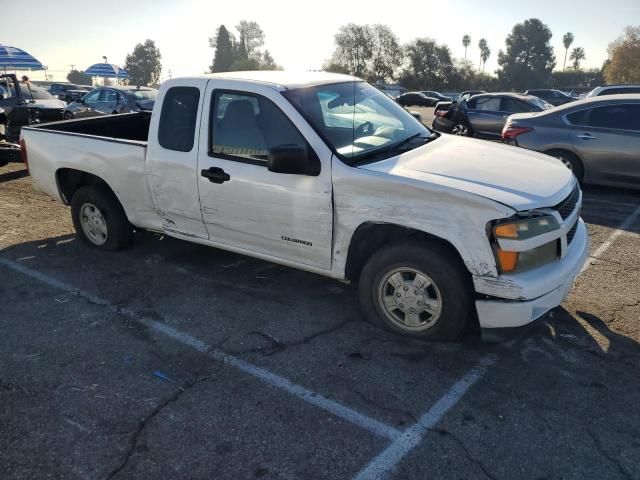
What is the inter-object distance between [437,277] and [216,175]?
193 cm

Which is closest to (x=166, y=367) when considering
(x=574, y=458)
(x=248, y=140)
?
(x=248, y=140)

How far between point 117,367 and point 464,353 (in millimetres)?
2342

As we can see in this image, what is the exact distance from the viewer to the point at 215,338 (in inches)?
151

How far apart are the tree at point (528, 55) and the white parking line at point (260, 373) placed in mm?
104444

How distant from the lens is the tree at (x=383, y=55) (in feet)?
164

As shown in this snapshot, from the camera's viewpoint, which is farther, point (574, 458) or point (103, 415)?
point (103, 415)

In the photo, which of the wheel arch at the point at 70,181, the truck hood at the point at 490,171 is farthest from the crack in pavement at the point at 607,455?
the wheel arch at the point at 70,181

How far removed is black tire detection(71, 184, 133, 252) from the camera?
532 centimetres

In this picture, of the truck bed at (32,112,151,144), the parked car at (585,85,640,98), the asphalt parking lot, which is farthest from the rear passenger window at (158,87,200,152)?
the parked car at (585,85,640,98)

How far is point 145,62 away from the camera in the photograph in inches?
3767

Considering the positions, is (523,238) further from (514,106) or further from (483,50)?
(483,50)

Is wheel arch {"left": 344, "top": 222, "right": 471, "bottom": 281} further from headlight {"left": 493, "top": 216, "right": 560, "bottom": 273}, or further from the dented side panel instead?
headlight {"left": 493, "top": 216, "right": 560, "bottom": 273}

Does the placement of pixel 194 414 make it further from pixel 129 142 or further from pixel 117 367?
pixel 129 142

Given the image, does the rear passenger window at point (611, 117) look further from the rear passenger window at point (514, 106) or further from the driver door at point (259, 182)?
the driver door at point (259, 182)
